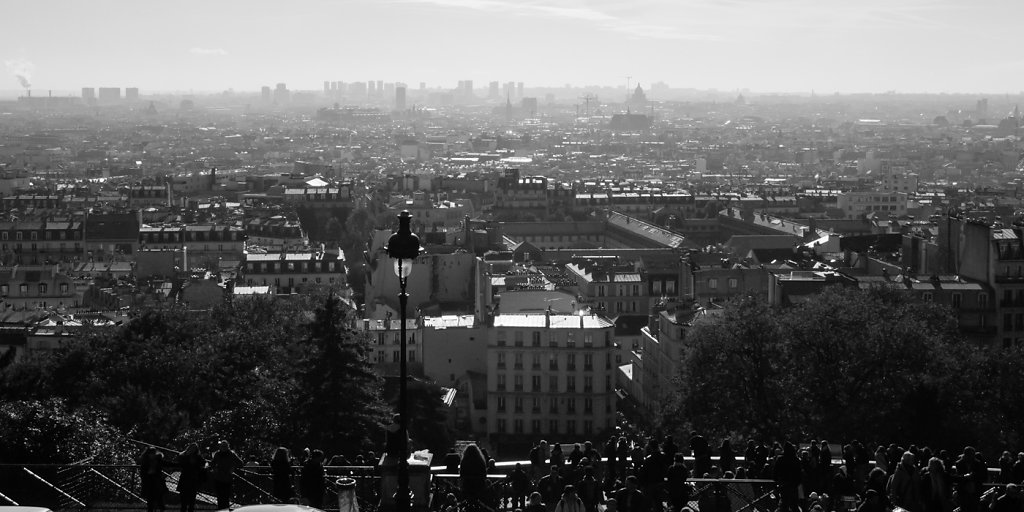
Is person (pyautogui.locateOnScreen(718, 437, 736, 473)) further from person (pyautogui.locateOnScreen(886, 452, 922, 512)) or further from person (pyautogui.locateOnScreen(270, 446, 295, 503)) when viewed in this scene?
person (pyautogui.locateOnScreen(270, 446, 295, 503))

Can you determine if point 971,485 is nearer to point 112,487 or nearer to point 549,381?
point 112,487

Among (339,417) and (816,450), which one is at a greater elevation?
(816,450)

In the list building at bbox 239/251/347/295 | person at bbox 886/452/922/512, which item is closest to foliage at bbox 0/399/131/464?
person at bbox 886/452/922/512

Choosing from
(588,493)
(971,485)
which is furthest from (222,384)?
(971,485)

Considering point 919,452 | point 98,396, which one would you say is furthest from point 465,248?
point 919,452

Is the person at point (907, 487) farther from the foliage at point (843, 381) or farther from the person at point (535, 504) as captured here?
the foliage at point (843, 381)

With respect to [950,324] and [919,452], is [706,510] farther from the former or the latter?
[950,324]
